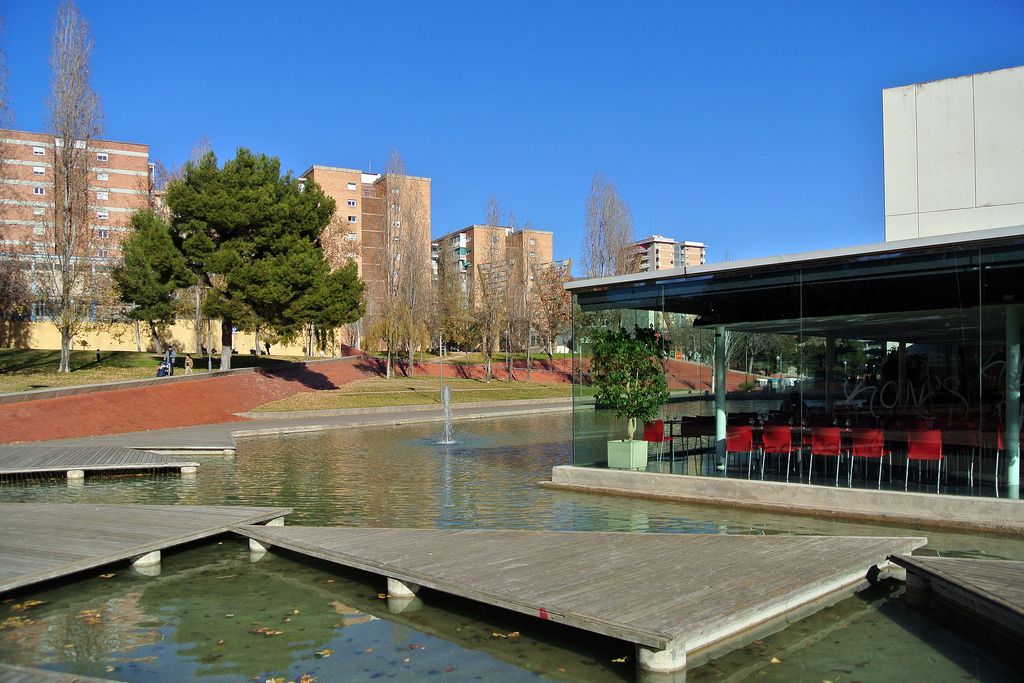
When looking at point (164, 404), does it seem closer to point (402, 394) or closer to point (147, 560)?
point (402, 394)

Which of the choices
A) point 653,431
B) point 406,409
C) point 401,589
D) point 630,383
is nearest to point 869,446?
point 653,431

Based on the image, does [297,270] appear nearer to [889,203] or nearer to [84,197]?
[84,197]

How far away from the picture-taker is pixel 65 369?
32875 millimetres

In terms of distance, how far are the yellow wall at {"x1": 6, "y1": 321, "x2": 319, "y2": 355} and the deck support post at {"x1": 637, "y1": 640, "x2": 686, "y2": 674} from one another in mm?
40164

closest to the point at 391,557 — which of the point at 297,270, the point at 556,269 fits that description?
the point at 297,270

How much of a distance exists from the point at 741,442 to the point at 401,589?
25.4ft

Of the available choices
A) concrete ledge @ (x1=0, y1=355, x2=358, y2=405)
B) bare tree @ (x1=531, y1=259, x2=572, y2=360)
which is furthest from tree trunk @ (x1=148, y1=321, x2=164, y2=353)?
bare tree @ (x1=531, y1=259, x2=572, y2=360)

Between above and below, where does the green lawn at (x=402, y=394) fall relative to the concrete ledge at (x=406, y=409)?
above

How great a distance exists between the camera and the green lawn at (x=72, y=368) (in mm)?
28797

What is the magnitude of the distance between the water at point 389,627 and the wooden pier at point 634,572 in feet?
0.87

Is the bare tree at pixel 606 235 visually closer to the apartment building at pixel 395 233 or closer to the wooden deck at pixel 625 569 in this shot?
the apartment building at pixel 395 233

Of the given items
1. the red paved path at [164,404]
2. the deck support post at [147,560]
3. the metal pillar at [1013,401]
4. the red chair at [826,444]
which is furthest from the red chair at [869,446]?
the deck support post at [147,560]

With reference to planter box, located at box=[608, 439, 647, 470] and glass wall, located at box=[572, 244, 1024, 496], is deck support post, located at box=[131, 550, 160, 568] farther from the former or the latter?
planter box, located at box=[608, 439, 647, 470]

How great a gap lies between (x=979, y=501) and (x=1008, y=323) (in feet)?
8.32
